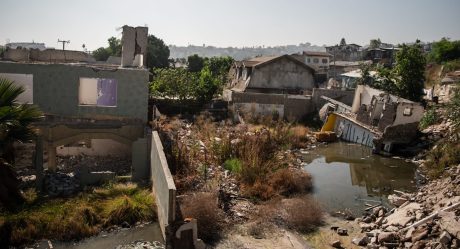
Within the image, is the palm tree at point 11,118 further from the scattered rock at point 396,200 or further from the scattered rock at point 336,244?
the scattered rock at point 396,200

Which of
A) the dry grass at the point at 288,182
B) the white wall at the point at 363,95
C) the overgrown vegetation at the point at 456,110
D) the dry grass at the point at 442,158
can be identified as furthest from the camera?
the white wall at the point at 363,95

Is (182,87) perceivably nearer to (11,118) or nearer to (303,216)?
(11,118)

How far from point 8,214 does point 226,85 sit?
2763 centimetres

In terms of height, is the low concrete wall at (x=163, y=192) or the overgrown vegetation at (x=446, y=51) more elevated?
the overgrown vegetation at (x=446, y=51)

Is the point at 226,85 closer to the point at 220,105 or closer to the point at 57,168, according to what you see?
the point at 220,105

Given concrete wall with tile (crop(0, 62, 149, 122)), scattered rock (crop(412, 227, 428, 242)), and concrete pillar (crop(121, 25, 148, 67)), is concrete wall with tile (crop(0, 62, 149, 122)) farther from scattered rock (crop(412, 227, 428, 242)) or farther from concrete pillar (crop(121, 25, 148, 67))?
scattered rock (crop(412, 227, 428, 242))

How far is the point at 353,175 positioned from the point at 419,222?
8.07m

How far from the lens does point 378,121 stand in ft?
76.1

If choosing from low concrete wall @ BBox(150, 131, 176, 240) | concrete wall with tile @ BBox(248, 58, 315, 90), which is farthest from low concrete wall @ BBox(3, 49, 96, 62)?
low concrete wall @ BBox(150, 131, 176, 240)

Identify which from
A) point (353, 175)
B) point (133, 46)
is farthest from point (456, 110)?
point (133, 46)

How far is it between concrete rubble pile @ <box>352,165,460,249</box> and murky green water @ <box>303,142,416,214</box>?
4.43 feet

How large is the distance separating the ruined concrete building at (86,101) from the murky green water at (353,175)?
752 centimetres

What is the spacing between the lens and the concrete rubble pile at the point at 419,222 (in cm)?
965

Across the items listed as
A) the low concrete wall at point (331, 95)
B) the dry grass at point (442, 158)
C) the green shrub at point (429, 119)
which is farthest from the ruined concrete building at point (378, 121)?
the dry grass at point (442, 158)
